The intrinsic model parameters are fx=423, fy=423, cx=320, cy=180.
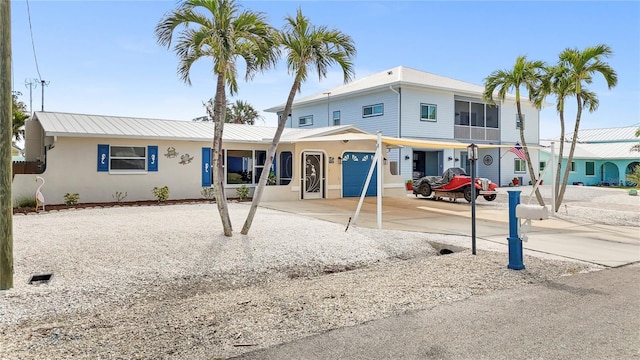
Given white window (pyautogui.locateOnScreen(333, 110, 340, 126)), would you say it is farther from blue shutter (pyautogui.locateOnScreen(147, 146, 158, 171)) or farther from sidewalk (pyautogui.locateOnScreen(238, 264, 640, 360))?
sidewalk (pyautogui.locateOnScreen(238, 264, 640, 360))

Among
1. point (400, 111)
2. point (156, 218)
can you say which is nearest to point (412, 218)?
point (156, 218)

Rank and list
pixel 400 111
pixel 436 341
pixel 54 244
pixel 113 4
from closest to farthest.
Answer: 1. pixel 436 341
2. pixel 54 244
3. pixel 113 4
4. pixel 400 111

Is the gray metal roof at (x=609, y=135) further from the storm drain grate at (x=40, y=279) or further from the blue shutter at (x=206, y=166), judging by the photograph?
the storm drain grate at (x=40, y=279)

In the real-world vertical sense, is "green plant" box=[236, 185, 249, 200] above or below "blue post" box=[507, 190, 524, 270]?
above

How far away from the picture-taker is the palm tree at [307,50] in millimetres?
8203

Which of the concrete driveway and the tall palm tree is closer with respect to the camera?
the concrete driveway

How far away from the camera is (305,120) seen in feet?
95.5

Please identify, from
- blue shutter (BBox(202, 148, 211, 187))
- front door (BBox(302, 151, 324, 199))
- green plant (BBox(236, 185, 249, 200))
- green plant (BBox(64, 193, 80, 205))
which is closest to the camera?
green plant (BBox(64, 193, 80, 205))

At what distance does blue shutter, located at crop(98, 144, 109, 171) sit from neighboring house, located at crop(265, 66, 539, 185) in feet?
45.5

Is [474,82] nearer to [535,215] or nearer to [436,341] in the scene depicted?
[535,215]

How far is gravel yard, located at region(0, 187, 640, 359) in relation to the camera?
154 inches

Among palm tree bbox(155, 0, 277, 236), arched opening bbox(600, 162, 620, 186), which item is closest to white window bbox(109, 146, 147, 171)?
palm tree bbox(155, 0, 277, 236)

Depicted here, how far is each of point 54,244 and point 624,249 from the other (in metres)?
10.5

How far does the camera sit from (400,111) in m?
22.5
